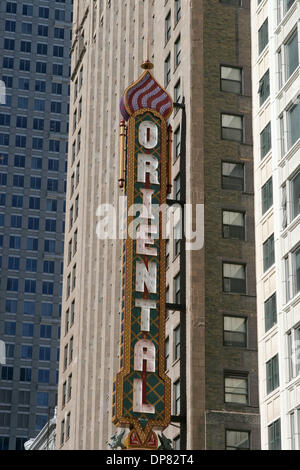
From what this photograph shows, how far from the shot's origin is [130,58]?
92.3 meters

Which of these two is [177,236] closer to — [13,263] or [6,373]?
[6,373]

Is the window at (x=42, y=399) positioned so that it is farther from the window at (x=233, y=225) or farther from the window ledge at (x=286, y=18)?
the window ledge at (x=286, y=18)

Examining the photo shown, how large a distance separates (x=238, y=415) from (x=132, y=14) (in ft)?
137

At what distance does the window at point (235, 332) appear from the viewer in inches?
2675

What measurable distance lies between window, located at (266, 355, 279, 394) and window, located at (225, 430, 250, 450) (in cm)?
1194

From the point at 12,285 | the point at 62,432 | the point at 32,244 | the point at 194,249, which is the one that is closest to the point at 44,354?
the point at 12,285

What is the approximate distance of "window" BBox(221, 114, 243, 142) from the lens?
7375 centimetres

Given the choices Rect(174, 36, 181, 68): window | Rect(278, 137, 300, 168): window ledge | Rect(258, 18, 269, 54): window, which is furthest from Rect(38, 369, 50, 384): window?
Rect(278, 137, 300, 168): window ledge

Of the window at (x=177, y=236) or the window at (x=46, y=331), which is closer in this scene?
the window at (x=177, y=236)

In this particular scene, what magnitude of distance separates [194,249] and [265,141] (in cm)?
1291

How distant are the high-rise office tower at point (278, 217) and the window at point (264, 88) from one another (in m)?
0.05

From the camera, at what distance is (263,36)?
59875 millimetres

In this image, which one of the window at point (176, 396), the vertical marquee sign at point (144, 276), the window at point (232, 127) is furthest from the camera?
the window at point (232, 127)

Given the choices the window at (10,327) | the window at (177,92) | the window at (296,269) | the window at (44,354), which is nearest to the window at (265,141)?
the window at (296,269)
